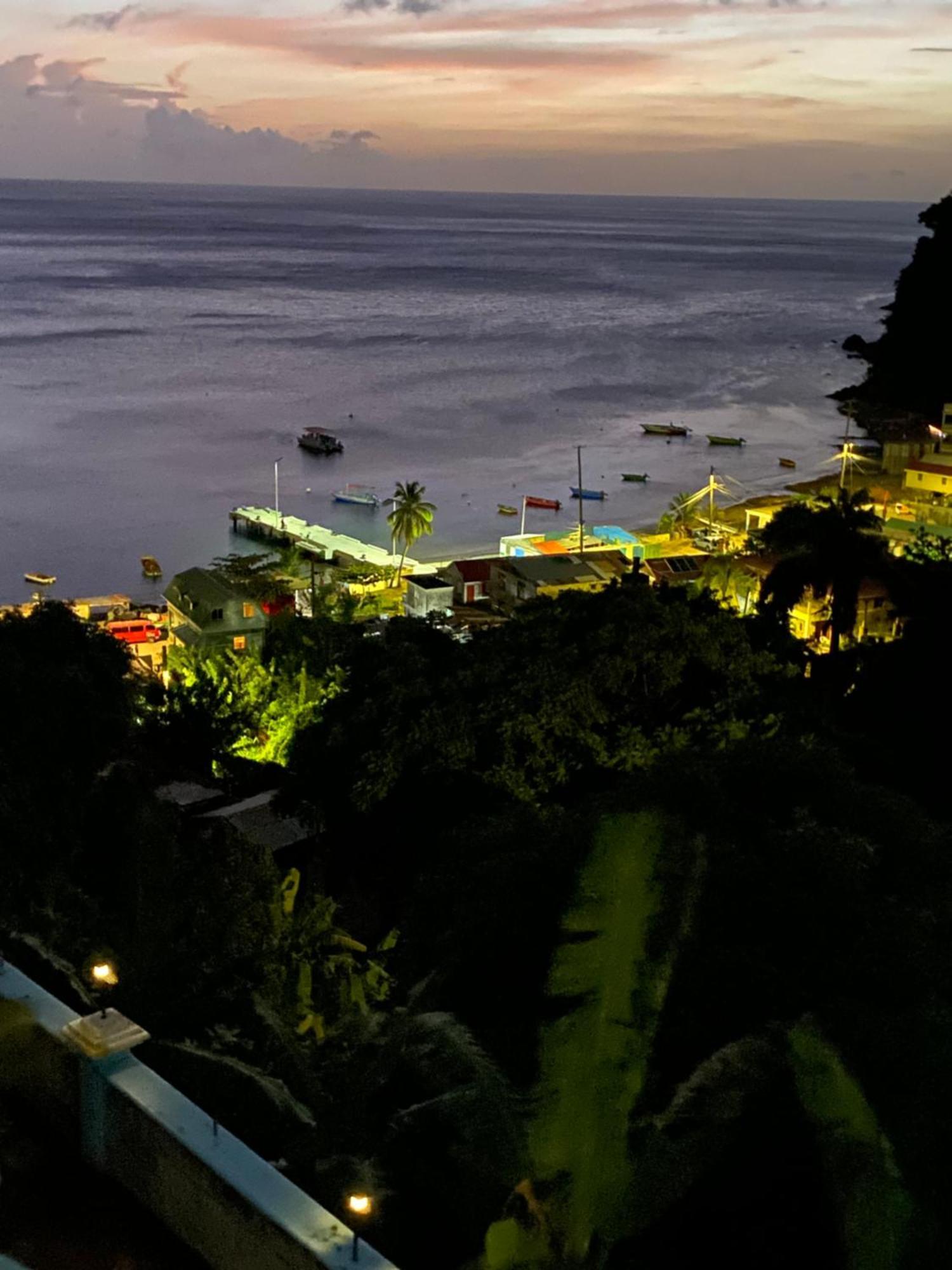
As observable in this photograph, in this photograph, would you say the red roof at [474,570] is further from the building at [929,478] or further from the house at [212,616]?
the building at [929,478]

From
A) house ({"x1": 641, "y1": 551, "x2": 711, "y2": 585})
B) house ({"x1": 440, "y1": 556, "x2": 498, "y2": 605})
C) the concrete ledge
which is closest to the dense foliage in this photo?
the concrete ledge

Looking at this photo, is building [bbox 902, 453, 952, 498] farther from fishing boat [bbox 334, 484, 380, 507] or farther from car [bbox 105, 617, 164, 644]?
car [bbox 105, 617, 164, 644]

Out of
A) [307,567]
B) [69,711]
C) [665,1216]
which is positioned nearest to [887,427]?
[307,567]

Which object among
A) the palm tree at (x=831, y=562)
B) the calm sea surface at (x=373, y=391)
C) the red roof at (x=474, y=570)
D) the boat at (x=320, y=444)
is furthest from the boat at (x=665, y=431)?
the palm tree at (x=831, y=562)

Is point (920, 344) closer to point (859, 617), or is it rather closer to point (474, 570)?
point (474, 570)

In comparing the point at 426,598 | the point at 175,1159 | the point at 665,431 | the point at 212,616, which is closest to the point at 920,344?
the point at 665,431

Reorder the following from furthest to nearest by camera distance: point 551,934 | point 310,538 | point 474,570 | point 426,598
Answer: point 310,538 < point 474,570 < point 426,598 < point 551,934

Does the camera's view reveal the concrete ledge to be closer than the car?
Yes
